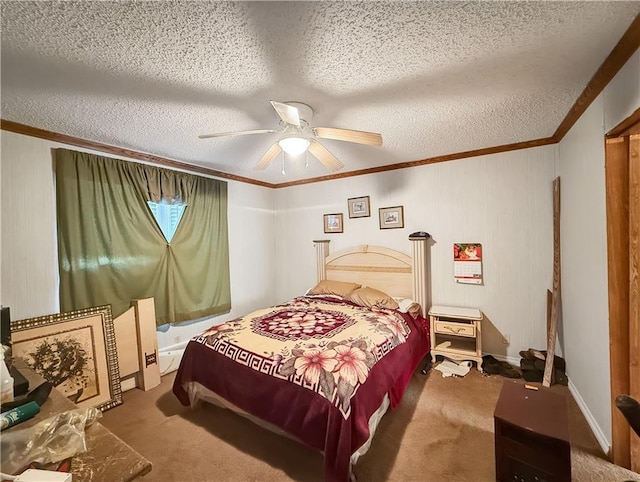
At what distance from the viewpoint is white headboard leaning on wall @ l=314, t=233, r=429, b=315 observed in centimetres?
332

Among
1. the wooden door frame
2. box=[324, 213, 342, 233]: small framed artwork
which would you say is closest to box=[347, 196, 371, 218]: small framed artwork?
box=[324, 213, 342, 233]: small framed artwork

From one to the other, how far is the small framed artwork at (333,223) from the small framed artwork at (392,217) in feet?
2.11

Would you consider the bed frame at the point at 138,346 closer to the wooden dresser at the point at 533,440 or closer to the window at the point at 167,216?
the window at the point at 167,216

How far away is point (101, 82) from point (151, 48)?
1.85 ft

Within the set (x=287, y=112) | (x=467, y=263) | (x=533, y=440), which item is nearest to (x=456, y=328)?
(x=467, y=263)

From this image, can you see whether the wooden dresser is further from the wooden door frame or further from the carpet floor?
the wooden door frame

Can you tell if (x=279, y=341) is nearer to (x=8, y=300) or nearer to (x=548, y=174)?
(x=8, y=300)

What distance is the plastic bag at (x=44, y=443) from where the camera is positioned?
31.5 inches

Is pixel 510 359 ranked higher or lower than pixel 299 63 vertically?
lower

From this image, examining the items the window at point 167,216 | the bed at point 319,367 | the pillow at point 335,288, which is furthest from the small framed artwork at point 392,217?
the window at point 167,216

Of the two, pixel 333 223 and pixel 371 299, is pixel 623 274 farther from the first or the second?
pixel 333 223

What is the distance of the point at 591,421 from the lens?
6.54 ft

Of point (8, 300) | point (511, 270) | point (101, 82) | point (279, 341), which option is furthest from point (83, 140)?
point (511, 270)

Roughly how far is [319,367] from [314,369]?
0.11 ft
